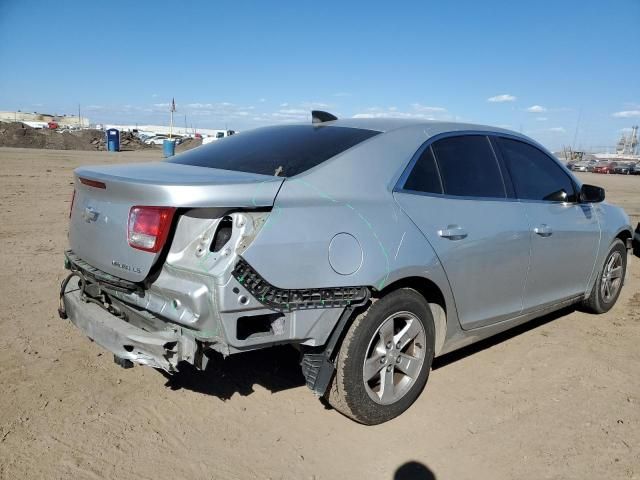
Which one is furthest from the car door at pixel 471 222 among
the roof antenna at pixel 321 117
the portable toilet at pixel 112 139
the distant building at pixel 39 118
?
the distant building at pixel 39 118

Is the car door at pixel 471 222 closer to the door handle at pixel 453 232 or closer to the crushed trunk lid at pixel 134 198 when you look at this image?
the door handle at pixel 453 232

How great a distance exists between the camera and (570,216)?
14.3 ft

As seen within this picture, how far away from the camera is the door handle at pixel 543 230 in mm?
3902

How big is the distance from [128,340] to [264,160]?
4.22 feet

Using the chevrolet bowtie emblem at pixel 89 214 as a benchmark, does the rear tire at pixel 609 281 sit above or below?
below

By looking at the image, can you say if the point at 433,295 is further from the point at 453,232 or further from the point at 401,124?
the point at 401,124

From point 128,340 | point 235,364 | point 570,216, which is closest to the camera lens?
point 128,340

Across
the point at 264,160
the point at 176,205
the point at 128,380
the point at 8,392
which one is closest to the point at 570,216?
the point at 264,160

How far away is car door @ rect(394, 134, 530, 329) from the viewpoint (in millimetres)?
3193

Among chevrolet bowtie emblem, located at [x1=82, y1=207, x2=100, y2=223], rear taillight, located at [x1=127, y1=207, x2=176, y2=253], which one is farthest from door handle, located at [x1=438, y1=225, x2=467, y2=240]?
chevrolet bowtie emblem, located at [x1=82, y1=207, x2=100, y2=223]

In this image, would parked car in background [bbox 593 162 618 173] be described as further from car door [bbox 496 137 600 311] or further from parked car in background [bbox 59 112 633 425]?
parked car in background [bbox 59 112 633 425]

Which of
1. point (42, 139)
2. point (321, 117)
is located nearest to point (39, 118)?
point (42, 139)

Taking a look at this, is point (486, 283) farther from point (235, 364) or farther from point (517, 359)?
point (235, 364)

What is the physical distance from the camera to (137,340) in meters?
2.59
